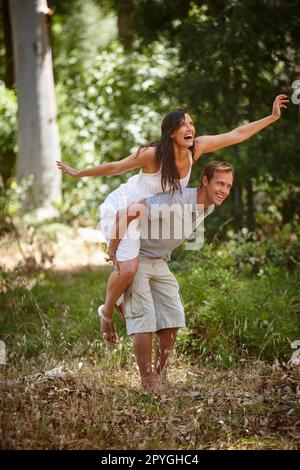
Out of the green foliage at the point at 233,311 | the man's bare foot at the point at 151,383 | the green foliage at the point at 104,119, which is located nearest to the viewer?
the man's bare foot at the point at 151,383

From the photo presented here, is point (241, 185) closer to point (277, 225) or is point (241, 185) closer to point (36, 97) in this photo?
point (277, 225)

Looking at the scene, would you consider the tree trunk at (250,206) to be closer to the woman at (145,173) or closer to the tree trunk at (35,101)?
the woman at (145,173)

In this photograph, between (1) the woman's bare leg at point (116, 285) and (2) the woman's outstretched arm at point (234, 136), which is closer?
(1) the woman's bare leg at point (116, 285)

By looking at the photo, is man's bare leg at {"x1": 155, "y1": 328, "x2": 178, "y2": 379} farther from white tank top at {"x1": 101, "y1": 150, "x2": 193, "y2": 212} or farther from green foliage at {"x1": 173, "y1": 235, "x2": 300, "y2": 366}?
white tank top at {"x1": 101, "y1": 150, "x2": 193, "y2": 212}

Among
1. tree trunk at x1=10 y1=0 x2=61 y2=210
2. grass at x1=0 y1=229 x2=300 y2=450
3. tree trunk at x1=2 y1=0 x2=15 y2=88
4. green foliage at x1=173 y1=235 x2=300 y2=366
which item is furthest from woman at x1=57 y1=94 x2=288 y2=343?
tree trunk at x1=2 y1=0 x2=15 y2=88

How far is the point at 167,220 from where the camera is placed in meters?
4.21

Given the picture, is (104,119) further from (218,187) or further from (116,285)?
(116,285)

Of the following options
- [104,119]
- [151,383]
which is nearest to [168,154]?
[151,383]

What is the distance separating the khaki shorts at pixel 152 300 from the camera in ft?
13.8

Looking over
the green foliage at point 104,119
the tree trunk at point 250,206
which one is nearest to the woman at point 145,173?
the tree trunk at point 250,206

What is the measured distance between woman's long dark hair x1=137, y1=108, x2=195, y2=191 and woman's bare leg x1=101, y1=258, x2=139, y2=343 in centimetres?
54

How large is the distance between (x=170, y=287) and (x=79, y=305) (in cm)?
186

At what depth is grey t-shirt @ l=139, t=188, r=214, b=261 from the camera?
4180 millimetres

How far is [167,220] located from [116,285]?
53cm
